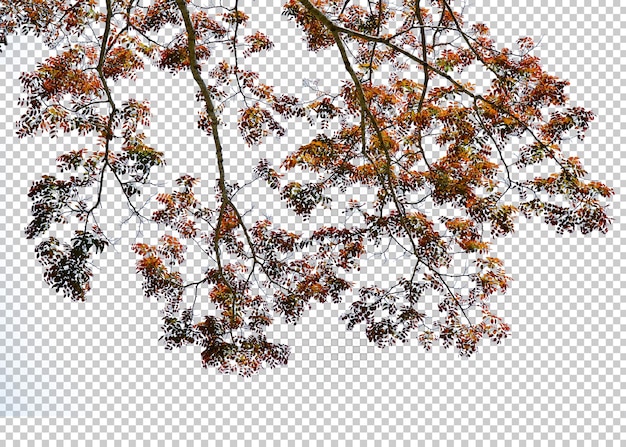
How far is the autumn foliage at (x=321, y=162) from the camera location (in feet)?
9.60

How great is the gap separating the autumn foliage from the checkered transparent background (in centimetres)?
125

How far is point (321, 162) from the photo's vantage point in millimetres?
3125

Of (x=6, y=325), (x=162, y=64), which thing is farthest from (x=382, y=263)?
(x=6, y=325)

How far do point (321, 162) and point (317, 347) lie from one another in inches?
97.0

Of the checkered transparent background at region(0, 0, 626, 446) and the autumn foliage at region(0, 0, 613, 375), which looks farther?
the checkered transparent background at region(0, 0, 626, 446)

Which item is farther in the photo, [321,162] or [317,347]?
[317,347]

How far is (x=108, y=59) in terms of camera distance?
3.32 m

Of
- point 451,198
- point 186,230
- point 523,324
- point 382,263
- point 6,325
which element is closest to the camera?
point 451,198

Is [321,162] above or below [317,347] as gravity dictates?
below

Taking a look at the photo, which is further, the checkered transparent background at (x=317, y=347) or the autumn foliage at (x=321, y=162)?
the checkered transparent background at (x=317, y=347)

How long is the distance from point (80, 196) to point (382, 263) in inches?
81.8

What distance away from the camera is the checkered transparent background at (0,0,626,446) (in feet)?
16.5

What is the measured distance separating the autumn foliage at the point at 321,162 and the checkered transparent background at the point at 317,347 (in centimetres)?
125

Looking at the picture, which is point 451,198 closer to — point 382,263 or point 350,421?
point 382,263
